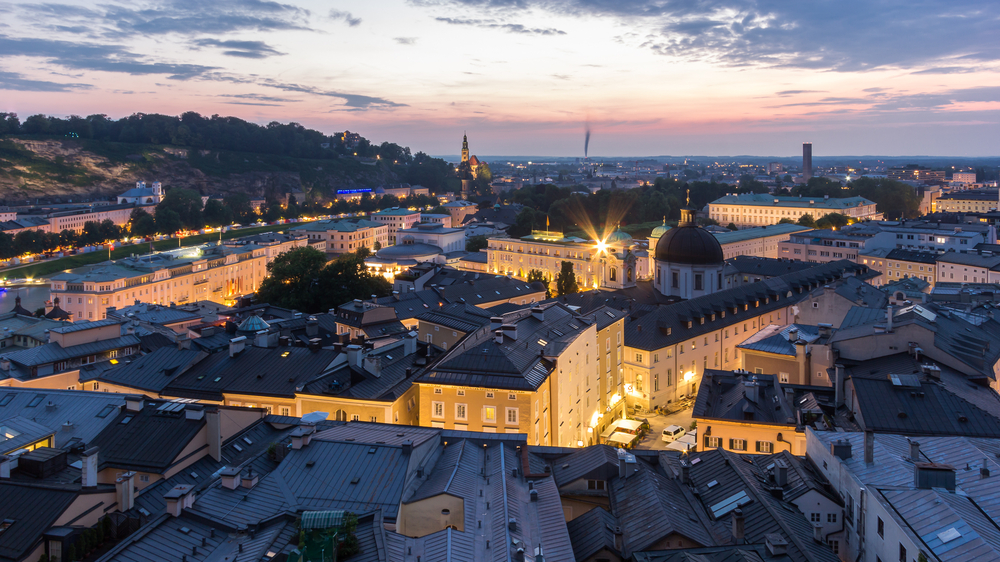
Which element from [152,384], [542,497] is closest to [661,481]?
[542,497]

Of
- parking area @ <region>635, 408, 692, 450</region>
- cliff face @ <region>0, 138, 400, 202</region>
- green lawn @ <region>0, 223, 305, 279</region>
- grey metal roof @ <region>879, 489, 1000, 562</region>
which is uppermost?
cliff face @ <region>0, 138, 400, 202</region>

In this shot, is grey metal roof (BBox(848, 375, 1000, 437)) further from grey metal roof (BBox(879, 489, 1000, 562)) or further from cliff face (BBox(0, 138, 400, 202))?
cliff face (BBox(0, 138, 400, 202))

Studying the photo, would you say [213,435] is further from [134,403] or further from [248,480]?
[248,480]

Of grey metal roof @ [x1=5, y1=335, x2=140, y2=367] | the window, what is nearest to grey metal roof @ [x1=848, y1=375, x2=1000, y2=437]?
the window

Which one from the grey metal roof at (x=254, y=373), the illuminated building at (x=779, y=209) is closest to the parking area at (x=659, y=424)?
the grey metal roof at (x=254, y=373)

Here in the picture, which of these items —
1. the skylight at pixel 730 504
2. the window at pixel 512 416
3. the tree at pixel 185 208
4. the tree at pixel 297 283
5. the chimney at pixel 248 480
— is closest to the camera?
the chimney at pixel 248 480

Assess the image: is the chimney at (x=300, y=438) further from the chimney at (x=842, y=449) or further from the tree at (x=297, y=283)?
the tree at (x=297, y=283)
